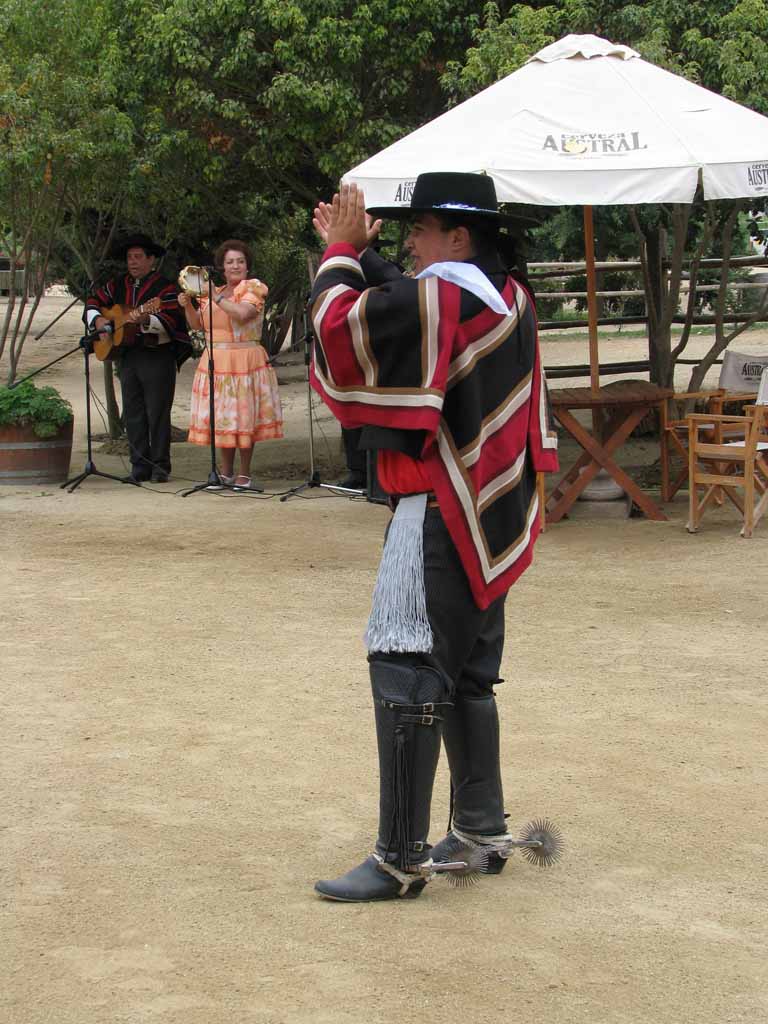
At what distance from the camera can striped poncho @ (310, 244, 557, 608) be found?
3262 millimetres

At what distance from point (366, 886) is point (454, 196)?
1.66 metres

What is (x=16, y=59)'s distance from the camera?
1056 cm

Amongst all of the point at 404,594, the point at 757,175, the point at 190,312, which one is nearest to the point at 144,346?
the point at 190,312

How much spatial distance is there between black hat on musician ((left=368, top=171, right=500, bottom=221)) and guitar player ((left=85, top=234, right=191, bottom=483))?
727cm

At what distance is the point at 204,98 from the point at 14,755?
7.07 m

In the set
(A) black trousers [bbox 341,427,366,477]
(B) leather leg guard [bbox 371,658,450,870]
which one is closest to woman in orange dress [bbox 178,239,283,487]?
(A) black trousers [bbox 341,427,366,477]

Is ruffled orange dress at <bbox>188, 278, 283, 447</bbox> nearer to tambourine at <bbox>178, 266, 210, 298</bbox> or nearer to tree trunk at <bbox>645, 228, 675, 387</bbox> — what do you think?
tambourine at <bbox>178, 266, 210, 298</bbox>

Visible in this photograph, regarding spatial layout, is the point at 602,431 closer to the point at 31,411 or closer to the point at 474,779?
the point at 31,411

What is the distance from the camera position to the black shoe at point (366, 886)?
11.4ft

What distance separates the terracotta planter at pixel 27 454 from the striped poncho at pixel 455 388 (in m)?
7.60

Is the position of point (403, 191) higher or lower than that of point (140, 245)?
higher

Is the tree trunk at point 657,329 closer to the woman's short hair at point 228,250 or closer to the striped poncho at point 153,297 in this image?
the woman's short hair at point 228,250

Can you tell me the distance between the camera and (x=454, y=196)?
344 cm

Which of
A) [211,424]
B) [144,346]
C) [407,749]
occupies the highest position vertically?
[144,346]
